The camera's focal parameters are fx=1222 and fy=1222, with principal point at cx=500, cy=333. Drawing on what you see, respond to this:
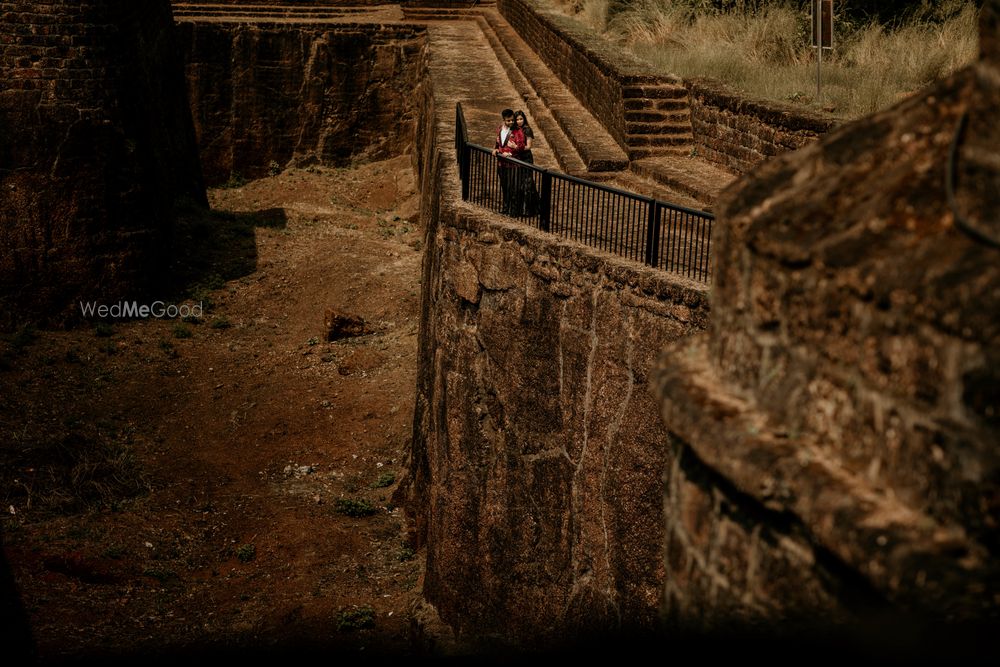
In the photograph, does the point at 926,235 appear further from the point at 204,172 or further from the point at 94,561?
the point at 204,172

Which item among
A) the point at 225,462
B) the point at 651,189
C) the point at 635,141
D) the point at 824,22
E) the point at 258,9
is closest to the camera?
the point at 651,189

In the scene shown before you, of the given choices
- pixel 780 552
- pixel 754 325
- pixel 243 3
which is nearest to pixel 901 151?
pixel 754 325

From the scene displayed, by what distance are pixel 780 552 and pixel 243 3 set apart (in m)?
23.4

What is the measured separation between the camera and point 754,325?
3201mm

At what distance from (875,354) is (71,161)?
47.0 ft

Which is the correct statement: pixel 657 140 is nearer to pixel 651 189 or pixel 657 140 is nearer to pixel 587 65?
pixel 651 189

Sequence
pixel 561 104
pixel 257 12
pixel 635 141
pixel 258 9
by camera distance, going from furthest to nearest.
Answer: pixel 258 9, pixel 257 12, pixel 561 104, pixel 635 141

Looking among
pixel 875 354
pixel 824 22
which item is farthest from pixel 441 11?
pixel 875 354

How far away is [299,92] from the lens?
75.8 feet

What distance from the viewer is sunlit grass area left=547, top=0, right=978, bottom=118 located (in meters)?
12.5

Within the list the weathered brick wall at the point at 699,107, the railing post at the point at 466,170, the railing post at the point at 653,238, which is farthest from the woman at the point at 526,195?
the weathered brick wall at the point at 699,107

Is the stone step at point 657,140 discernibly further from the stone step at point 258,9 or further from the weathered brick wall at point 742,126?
the stone step at point 258,9

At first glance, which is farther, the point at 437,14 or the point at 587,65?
the point at 437,14

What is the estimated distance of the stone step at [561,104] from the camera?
12724 mm
